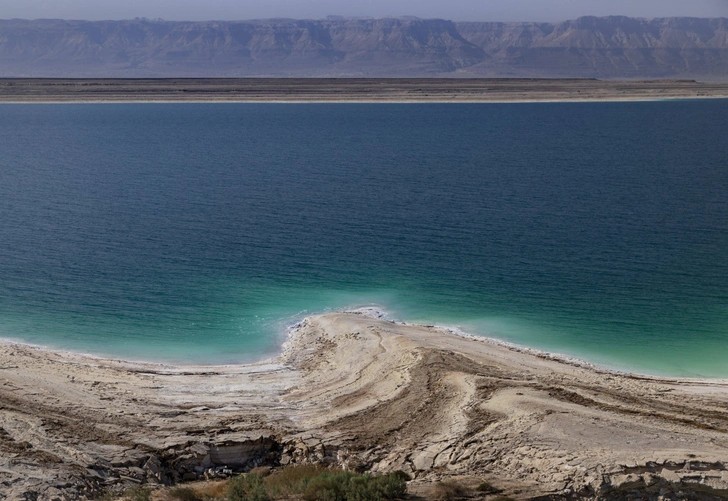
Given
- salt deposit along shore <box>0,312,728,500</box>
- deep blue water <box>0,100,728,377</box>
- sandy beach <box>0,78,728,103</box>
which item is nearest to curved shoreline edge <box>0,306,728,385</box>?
salt deposit along shore <box>0,312,728,500</box>

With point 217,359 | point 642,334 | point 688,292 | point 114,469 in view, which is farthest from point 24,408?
point 688,292

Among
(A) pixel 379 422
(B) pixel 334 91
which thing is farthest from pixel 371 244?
(B) pixel 334 91

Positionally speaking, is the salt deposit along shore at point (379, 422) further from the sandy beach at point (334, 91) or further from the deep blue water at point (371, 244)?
the sandy beach at point (334, 91)

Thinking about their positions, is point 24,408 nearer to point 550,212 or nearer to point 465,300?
point 465,300

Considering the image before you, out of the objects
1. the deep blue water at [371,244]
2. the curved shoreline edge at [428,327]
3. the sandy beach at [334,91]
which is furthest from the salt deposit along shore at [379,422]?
the sandy beach at [334,91]

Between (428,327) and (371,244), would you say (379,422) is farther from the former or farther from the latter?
(371,244)
